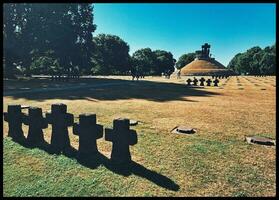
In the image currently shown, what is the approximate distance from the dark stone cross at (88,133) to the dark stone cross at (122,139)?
460 millimetres

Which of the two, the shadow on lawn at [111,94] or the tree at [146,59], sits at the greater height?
the tree at [146,59]

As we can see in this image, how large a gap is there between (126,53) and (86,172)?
263 ft

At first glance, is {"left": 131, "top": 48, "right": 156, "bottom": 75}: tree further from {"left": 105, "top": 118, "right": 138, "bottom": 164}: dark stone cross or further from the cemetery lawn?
{"left": 105, "top": 118, "right": 138, "bottom": 164}: dark stone cross

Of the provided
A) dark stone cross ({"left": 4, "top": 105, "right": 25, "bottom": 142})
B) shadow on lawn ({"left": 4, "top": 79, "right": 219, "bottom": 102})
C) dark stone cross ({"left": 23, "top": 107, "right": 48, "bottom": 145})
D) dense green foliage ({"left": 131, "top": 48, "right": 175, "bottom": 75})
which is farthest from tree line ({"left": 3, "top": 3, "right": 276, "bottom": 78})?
dense green foliage ({"left": 131, "top": 48, "right": 175, "bottom": 75})

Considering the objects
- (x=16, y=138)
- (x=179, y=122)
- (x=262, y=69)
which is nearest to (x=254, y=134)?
(x=179, y=122)

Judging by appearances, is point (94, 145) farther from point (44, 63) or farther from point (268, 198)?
point (44, 63)

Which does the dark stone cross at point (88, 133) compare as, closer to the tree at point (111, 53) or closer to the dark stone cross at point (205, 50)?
the tree at point (111, 53)

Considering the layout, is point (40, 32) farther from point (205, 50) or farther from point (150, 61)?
point (205, 50)

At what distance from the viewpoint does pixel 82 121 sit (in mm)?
5441

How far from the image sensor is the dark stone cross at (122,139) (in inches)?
201

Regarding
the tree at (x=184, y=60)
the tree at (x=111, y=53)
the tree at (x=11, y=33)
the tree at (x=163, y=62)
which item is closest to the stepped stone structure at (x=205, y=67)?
the tree at (x=163, y=62)

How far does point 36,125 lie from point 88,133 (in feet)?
5.73

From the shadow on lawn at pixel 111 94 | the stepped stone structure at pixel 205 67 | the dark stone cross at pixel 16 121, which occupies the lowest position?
the shadow on lawn at pixel 111 94

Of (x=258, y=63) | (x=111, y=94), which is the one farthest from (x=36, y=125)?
(x=258, y=63)
